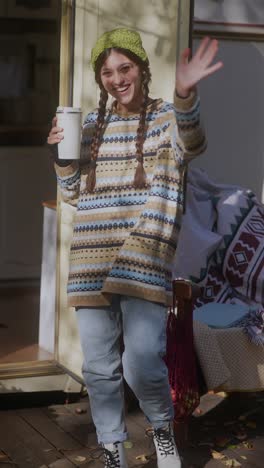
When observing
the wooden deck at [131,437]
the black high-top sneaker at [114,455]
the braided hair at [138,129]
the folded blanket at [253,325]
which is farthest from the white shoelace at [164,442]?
the folded blanket at [253,325]

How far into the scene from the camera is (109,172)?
4.56m

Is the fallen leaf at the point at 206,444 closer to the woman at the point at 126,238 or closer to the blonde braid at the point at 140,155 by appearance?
the woman at the point at 126,238

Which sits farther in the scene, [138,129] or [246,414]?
[246,414]

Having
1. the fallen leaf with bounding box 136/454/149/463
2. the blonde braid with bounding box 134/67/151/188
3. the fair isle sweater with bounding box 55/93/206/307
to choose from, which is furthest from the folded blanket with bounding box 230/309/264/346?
the blonde braid with bounding box 134/67/151/188

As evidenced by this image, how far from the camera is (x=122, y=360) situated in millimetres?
4668

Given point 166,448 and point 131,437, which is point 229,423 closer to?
point 131,437

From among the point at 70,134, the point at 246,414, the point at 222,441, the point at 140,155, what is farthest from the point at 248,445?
the point at 70,134

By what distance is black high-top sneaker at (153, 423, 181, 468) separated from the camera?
4.70 meters

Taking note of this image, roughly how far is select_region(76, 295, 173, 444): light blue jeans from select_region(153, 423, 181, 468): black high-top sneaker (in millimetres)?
50

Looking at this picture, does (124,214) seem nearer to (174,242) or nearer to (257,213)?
(174,242)

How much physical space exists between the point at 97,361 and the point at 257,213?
261 cm

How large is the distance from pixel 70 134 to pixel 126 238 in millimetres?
506

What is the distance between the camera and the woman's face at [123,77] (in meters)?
4.55

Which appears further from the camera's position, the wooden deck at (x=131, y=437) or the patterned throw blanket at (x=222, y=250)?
the patterned throw blanket at (x=222, y=250)
